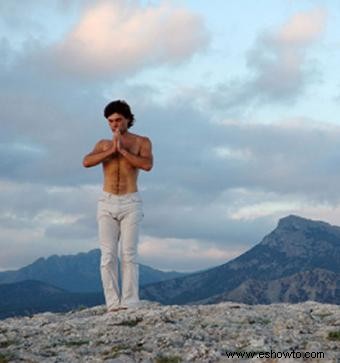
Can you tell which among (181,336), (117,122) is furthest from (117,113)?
(181,336)

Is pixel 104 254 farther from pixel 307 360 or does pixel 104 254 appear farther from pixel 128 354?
pixel 307 360

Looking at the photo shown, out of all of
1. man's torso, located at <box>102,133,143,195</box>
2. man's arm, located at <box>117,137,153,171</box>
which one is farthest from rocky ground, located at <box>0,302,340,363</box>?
man's arm, located at <box>117,137,153,171</box>

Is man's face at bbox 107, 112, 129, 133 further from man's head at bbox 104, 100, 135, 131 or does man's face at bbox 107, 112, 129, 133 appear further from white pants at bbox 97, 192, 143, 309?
white pants at bbox 97, 192, 143, 309

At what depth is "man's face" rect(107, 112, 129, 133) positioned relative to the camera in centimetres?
1644

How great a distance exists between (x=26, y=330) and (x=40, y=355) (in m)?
2.50

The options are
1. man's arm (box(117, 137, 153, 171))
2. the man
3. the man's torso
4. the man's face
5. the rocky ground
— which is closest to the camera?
the rocky ground

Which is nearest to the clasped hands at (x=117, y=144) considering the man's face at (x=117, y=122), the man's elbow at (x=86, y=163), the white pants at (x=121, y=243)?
the man's face at (x=117, y=122)

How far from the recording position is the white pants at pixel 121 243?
16328 millimetres

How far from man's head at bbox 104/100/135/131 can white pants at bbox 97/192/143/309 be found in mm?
1652

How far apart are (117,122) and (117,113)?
21 centimetres

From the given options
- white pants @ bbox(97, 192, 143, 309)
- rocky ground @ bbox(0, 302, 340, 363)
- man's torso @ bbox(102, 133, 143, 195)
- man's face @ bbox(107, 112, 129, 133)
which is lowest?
rocky ground @ bbox(0, 302, 340, 363)

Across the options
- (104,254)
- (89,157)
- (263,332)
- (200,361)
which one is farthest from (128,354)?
(89,157)

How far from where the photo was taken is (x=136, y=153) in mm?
16625

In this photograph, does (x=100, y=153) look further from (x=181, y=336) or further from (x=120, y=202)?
(x=181, y=336)
